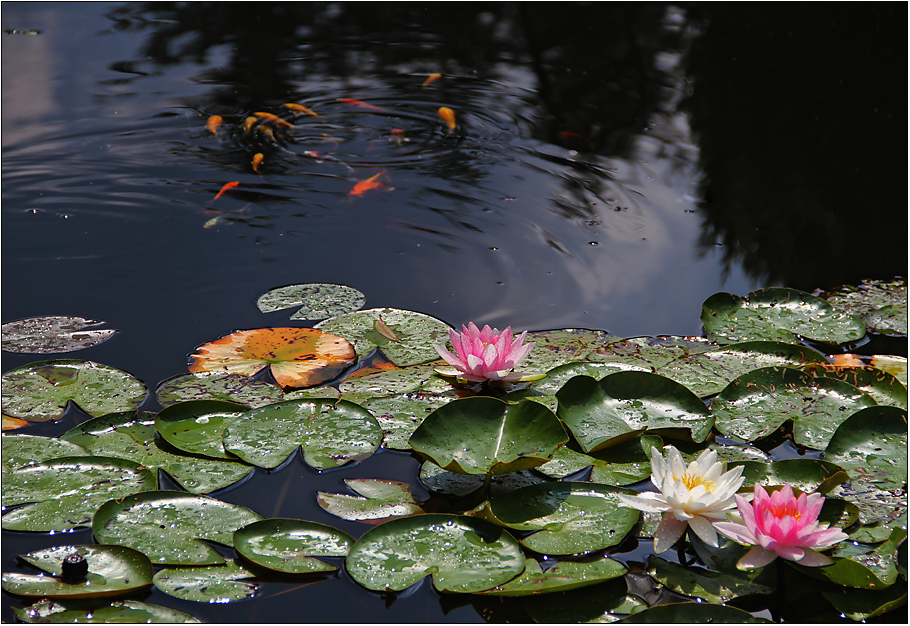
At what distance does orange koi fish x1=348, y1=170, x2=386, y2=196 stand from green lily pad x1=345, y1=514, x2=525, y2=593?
1.75 m

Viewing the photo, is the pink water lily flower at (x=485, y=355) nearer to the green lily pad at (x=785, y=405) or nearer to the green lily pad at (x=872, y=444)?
the green lily pad at (x=785, y=405)

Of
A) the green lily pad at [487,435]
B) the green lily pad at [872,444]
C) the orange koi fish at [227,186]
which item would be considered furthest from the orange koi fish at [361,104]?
the green lily pad at [872,444]

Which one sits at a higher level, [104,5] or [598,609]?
[104,5]

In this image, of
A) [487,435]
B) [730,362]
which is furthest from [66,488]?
[730,362]

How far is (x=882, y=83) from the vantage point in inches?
141

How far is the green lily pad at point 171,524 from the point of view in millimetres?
1148

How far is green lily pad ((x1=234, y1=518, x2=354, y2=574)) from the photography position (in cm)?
112

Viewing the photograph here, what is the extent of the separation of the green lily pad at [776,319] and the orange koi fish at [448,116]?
1770mm

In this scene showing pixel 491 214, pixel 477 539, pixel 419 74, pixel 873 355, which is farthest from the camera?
pixel 419 74

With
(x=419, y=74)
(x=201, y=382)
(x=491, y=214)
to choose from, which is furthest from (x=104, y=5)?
(x=201, y=382)

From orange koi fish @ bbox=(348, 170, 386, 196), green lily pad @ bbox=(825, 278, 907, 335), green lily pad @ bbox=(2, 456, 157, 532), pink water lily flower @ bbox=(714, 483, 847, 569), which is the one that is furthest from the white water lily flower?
orange koi fish @ bbox=(348, 170, 386, 196)

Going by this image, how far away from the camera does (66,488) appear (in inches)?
50.3

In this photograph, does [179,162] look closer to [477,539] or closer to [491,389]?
[491,389]

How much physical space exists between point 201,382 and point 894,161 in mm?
2958
